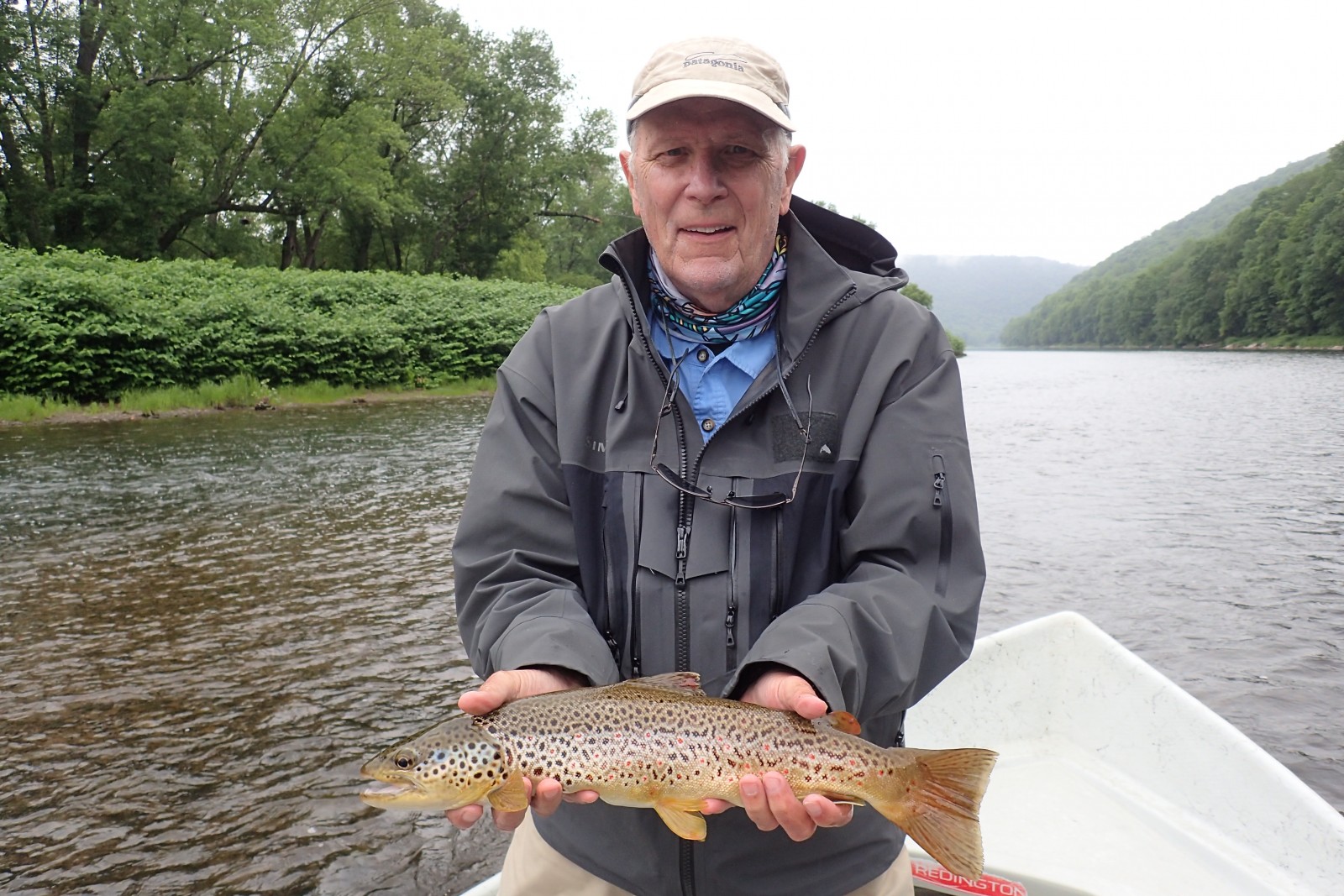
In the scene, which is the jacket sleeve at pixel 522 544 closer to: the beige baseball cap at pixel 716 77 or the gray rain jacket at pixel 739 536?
the gray rain jacket at pixel 739 536

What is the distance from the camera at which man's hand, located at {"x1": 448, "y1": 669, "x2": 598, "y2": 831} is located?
252cm

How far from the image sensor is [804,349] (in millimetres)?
2668

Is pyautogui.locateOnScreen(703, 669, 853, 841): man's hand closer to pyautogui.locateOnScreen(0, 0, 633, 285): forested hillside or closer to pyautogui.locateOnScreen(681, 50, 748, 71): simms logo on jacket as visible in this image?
pyautogui.locateOnScreen(681, 50, 748, 71): simms logo on jacket

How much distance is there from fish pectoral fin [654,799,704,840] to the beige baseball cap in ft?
5.71

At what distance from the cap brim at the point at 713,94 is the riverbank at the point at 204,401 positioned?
21182 mm

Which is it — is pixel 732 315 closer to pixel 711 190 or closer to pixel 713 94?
pixel 711 190

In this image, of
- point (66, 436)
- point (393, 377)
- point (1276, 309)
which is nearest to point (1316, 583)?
point (66, 436)

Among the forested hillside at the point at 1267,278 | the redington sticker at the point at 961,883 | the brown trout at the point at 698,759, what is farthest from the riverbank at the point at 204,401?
the forested hillside at the point at 1267,278

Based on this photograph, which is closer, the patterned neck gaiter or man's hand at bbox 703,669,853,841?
man's hand at bbox 703,669,853,841

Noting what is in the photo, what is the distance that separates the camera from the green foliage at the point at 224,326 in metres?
20.8

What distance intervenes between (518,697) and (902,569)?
1.05 m

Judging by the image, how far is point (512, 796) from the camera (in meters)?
2.53

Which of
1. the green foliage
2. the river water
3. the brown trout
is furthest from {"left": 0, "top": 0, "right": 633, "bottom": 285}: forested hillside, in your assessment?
the brown trout

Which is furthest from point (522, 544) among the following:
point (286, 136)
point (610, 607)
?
point (286, 136)
